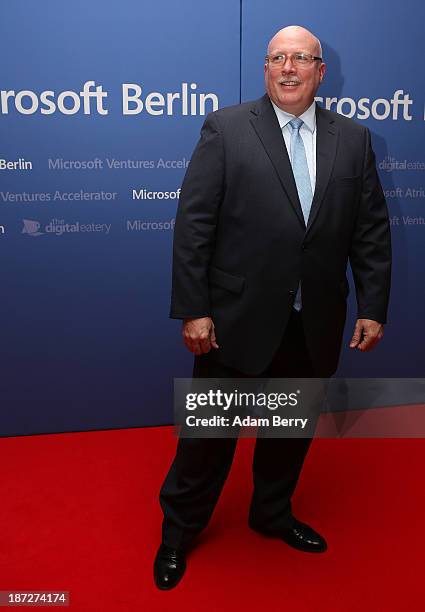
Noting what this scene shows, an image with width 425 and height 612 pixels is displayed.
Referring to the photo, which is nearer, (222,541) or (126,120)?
(222,541)

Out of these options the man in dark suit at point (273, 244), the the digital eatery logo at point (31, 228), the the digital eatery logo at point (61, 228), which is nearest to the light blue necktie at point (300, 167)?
the man in dark suit at point (273, 244)

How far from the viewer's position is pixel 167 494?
2.01 m

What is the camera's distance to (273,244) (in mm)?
1793

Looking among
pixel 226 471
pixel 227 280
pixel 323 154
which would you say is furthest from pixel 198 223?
pixel 226 471

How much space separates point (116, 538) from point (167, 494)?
337mm

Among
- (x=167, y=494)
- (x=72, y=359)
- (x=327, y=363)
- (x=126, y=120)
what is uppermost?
(x=126, y=120)

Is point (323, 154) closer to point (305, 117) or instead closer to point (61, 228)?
point (305, 117)

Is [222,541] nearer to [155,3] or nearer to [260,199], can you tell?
[260,199]

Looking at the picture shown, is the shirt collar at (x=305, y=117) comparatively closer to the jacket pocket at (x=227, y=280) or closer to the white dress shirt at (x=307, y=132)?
the white dress shirt at (x=307, y=132)

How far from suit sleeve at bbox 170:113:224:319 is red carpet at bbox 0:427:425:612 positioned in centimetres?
86

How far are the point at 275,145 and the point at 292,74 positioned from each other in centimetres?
20

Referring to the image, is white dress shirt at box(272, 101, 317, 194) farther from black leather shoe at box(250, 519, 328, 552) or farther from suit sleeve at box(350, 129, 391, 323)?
black leather shoe at box(250, 519, 328, 552)

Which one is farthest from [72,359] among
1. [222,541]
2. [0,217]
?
[222,541]

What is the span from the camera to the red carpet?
1.95 meters
